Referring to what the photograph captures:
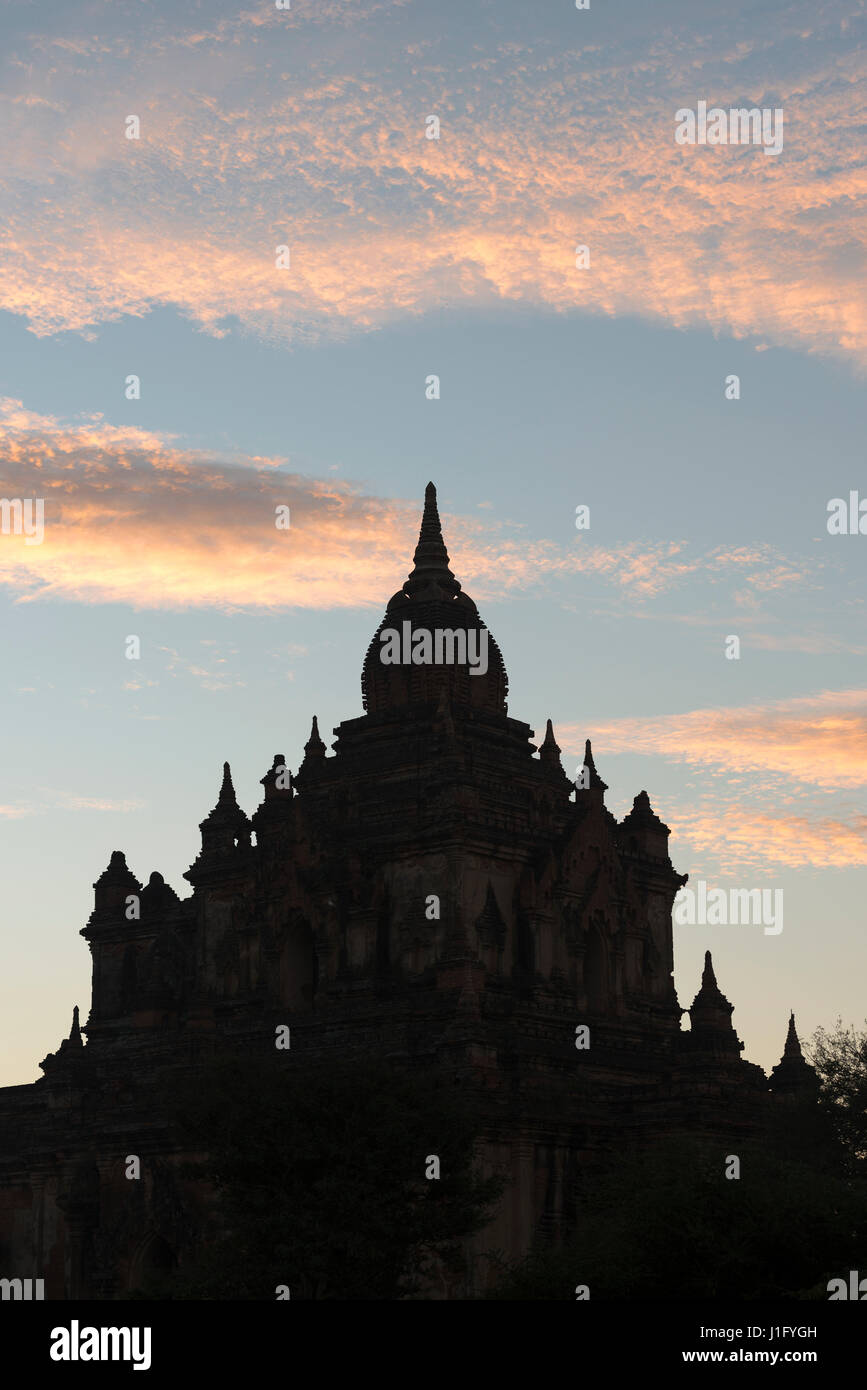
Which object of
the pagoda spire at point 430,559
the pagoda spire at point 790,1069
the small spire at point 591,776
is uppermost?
the pagoda spire at point 430,559

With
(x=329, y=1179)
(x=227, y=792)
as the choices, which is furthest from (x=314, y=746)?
(x=329, y=1179)

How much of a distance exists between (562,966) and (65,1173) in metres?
17.8

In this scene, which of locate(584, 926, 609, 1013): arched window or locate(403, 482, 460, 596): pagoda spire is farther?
locate(403, 482, 460, 596): pagoda spire

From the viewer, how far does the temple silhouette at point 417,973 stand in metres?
65.4

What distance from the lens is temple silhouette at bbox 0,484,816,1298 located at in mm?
65375

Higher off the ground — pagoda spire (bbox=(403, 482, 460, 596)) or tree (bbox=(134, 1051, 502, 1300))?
pagoda spire (bbox=(403, 482, 460, 596))

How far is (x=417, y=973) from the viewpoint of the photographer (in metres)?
68.6

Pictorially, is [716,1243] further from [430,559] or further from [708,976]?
[430,559]

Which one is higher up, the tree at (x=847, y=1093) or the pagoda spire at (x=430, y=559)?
the pagoda spire at (x=430, y=559)

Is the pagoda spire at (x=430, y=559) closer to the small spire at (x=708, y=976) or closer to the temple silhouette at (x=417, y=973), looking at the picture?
the temple silhouette at (x=417, y=973)

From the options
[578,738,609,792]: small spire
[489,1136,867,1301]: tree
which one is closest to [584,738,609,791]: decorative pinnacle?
[578,738,609,792]: small spire

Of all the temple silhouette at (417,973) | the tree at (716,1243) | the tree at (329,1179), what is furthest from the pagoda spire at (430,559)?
the tree at (716,1243)

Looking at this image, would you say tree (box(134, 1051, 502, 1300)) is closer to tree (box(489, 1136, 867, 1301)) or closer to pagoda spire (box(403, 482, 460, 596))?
tree (box(489, 1136, 867, 1301))

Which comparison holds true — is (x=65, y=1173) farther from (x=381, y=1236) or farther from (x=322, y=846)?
(x=381, y=1236)
